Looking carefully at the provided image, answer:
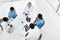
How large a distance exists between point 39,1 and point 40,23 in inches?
110

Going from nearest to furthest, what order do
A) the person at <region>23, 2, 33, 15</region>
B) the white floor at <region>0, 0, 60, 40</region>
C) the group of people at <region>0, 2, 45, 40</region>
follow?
the group of people at <region>0, 2, 45, 40</region>, the white floor at <region>0, 0, 60, 40</region>, the person at <region>23, 2, 33, 15</region>

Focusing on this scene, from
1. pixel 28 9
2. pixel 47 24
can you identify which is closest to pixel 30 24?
pixel 28 9

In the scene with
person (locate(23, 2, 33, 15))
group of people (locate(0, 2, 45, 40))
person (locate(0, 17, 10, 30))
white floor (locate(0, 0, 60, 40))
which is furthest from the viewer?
person (locate(23, 2, 33, 15))

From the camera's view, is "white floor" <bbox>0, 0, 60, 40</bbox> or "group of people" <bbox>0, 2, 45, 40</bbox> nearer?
"group of people" <bbox>0, 2, 45, 40</bbox>

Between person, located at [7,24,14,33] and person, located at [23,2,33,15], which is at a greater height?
person, located at [23,2,33,15]

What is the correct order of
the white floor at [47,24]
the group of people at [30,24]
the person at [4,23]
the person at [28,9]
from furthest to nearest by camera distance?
1. the person at [28,9]
2. the white floor at [47,24]
3. the person at [4,23]
4. the group of people at [30,24]

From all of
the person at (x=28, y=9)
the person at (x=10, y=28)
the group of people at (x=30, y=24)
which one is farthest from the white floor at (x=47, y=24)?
the person at (x=28, y=9)

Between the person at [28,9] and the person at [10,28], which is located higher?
the person at [28,9]

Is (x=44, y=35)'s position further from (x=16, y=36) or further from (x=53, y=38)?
(x=16, y=36)

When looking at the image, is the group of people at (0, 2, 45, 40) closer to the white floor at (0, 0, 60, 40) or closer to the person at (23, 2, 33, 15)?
the person at (23, 2, 33, 15)

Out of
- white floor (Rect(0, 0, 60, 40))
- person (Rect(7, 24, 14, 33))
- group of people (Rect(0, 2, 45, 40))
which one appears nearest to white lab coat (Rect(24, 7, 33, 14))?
group of people (Rect(0, 2, 45, 40))

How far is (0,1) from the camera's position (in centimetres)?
769

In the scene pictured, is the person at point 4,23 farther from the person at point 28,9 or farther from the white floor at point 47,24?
the person at point 28,9

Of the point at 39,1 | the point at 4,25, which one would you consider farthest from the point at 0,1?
the point at 4,25
